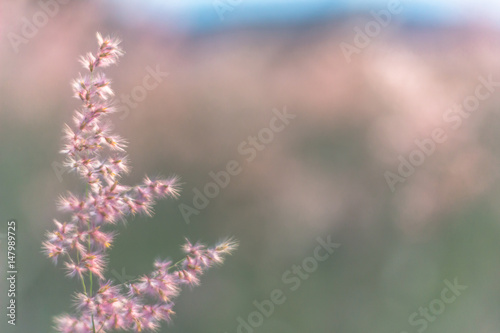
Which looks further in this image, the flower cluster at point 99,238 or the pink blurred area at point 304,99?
the pink blurred area at point 304,99

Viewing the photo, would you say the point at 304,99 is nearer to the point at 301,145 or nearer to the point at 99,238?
the point at 301,145

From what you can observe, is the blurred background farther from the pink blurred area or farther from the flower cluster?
the flower cluster

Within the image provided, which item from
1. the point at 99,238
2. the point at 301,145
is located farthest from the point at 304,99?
the point at 99,238

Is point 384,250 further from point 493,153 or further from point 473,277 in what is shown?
point 493,153

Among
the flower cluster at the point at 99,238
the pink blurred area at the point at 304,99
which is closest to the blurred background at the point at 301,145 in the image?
the pink blurred area at the point at 304,99

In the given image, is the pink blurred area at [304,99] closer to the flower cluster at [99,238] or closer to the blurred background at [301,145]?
the blurred background at [301,145]

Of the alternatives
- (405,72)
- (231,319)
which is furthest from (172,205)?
(405,72)

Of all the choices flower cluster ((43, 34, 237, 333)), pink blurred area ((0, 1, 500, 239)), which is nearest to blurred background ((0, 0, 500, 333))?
pink blurred area ((0, 1, 500, 239))

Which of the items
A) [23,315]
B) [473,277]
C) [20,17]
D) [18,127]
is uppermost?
[20,17]
